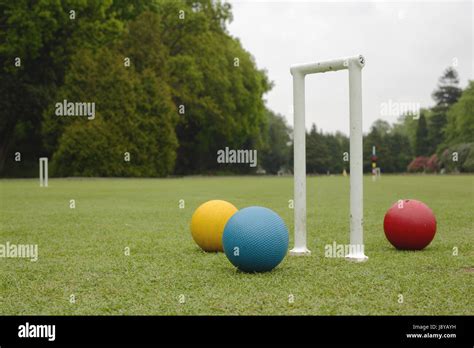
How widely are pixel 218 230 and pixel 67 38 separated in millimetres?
49995

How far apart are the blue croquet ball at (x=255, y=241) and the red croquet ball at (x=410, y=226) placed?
3.05 metres

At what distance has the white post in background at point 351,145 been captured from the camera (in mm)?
9227

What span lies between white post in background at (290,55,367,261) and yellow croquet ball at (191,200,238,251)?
1.29 m

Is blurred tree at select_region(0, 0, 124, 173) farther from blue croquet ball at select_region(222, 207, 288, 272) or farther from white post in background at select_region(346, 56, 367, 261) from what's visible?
blue croquet ball at select_region(222, 207, 288, 272)

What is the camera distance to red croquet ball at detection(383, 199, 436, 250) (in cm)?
1057

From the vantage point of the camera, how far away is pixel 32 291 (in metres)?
7.61

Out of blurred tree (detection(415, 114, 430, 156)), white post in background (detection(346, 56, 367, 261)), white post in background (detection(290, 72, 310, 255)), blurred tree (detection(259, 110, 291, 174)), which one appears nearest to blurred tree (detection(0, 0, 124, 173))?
white post in background (detection(290, 72, 310, 255))

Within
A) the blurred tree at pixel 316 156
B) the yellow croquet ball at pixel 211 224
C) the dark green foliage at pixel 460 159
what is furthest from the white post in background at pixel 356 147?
the blurred tree at pixel 316 156

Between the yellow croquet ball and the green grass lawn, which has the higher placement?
the yellow croquet ball

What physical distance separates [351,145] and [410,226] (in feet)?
7.42

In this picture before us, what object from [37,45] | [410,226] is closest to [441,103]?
[37,45]

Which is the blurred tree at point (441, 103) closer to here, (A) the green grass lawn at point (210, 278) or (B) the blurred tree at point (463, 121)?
(B) the blurred tree at point (463, 121)
